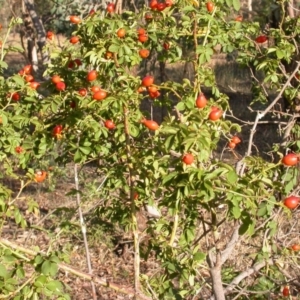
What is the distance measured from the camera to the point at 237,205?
167 cm

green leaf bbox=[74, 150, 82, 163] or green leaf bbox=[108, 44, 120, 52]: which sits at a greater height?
green leaf bbox=[108, 44, 120, 52]


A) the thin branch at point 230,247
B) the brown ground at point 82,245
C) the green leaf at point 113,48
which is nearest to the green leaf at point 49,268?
the green leaf at point 113,48

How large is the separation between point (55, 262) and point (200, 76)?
2.58 feet

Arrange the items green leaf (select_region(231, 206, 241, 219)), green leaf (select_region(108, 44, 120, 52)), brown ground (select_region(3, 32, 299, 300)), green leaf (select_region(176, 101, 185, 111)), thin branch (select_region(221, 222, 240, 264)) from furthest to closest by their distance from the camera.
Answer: brown ground (select_region(3, 32, 299, 300)), thin branch (select_region(221, 222, 240, 264)), green leaf (select_region(108, 44, 120, 52)), green leaf (select_region(176, 101, 185, 111)), green leaf (select_region(231, 206, 241, 219))

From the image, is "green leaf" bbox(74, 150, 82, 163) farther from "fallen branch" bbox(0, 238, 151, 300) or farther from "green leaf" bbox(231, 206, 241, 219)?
"green leaf" bbox(231, 206, 241, 219)

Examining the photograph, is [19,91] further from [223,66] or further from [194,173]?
[223,66]

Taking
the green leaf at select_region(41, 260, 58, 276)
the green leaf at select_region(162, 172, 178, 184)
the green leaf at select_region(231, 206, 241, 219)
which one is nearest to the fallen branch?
the green leaf at select_region(41, 260, 58, 276)

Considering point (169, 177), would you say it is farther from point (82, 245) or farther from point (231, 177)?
point (82, 245)

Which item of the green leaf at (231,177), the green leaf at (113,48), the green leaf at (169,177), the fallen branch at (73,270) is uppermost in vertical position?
the green leaf at (113,48)

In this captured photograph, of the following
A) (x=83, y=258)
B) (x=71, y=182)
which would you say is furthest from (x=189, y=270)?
(x=71, y=182)

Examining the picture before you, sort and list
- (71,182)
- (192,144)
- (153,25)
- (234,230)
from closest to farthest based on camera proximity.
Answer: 1. (192,144)
2. (153,25)
3. (234,230)
4. (71,182)

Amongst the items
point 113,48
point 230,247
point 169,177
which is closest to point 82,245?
point 230,247

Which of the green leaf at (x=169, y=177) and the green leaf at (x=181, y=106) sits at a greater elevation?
the green leaf at (x=181, y=106)

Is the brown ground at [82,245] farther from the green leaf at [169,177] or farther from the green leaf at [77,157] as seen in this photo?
the green leaf at [169,177]
